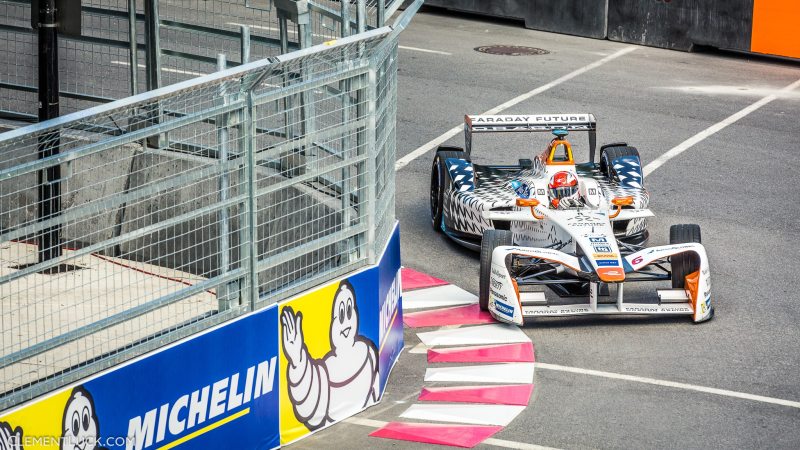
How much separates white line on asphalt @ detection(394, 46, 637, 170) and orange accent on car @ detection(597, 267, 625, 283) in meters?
5.11

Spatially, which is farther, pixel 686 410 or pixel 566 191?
pixel 566 191

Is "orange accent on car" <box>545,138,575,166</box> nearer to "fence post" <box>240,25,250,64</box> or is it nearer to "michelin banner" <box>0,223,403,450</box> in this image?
"michelin banner" <box>0,223,403,450</box>

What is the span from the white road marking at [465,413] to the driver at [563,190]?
2.99m

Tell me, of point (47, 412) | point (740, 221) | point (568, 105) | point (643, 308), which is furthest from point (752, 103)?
point (47, 412)

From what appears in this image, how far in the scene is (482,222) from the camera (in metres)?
12.0

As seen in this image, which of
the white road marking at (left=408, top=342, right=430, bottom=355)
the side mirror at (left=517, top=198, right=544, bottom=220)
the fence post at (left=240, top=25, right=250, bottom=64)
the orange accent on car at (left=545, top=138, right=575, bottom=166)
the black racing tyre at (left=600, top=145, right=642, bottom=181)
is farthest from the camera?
the black racing tyre at (left=600, top=145, right=642, bottom=181)

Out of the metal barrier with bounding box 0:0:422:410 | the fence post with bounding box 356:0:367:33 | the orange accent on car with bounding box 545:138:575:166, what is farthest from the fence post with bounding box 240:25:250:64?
the orange accent on car with bounding box 545:138:575:166

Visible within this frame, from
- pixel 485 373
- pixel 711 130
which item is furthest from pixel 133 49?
pixel 711 130

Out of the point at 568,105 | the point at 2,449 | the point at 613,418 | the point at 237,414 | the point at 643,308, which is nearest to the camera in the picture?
the point at 2,449

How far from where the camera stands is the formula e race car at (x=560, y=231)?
10.5m

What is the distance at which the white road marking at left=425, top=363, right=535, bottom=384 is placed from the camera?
9.53m

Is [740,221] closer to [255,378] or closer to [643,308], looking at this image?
[643,308]

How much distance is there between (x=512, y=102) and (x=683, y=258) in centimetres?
749

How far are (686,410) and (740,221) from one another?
191 inches
